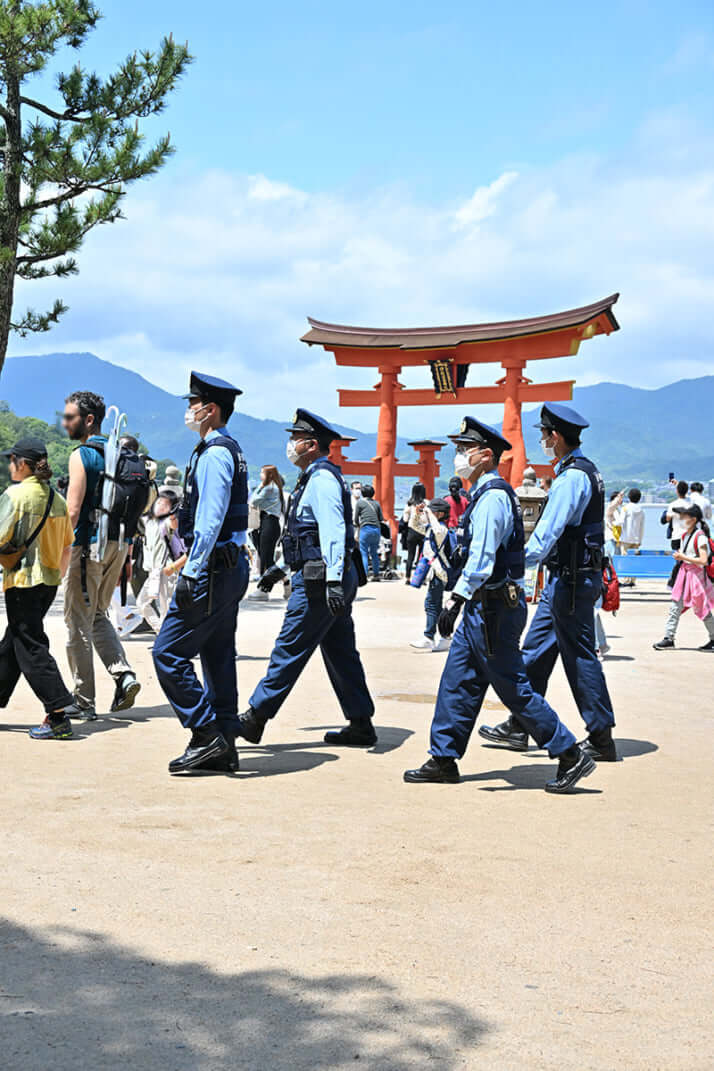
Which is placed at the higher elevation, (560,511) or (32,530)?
(560,511)

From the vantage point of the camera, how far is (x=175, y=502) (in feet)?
36.4

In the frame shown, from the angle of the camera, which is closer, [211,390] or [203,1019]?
[203,1019]

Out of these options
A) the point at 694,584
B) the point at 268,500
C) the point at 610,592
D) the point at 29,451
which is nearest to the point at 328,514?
the point at 29,451

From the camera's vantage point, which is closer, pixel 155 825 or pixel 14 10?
pixel 155 825

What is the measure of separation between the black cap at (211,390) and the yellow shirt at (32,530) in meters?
1.15

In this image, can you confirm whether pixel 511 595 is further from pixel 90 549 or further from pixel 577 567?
pixel 90 549

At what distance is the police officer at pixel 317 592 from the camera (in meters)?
6.11

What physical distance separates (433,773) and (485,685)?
0.51 meters

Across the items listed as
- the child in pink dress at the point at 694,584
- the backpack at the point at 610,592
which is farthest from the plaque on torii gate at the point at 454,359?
the backpack at the point at 610,592

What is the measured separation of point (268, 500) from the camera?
15.2 m

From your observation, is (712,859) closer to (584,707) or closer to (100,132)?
(584,707)

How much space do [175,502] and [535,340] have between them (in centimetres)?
1758

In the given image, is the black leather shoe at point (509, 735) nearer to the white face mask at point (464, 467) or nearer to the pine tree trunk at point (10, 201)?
the white face mask at point (464, 467)

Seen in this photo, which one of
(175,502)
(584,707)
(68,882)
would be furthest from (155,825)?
(175,502)
